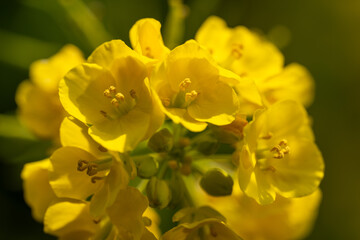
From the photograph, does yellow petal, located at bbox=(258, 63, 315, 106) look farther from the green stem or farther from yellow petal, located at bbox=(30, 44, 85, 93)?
yellow petal, located at bbox=(30, 44, 85, 93)

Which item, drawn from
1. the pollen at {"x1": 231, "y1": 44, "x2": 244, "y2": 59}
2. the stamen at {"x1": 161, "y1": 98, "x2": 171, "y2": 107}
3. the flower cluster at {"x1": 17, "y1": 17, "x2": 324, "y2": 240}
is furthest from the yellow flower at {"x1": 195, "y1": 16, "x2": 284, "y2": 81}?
the stamen at {"x1": 161, "y1": 98, "x2": 171, "y2": 107}

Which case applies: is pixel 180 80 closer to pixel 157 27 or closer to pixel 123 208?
pixel 157 27

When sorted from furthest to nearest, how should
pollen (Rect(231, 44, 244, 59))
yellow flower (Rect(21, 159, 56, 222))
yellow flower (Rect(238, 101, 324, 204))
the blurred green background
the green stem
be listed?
the blurred green background
the green stem
pollen (Rect(231, 44, 244, 59))
yellow flower (Rect(21, 159, 56, 222))
yellow flower (Rect(238, 101, 324, 204))

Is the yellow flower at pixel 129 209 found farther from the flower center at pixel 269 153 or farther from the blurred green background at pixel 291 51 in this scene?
the blurred green background at pixel 291 51

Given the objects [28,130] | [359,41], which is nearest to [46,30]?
[28,130]

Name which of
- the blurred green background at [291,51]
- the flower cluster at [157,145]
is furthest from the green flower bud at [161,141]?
the blurred green background at [291,51]

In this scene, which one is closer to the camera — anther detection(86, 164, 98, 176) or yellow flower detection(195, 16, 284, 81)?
anther detection(86, 164, 98, 176)
